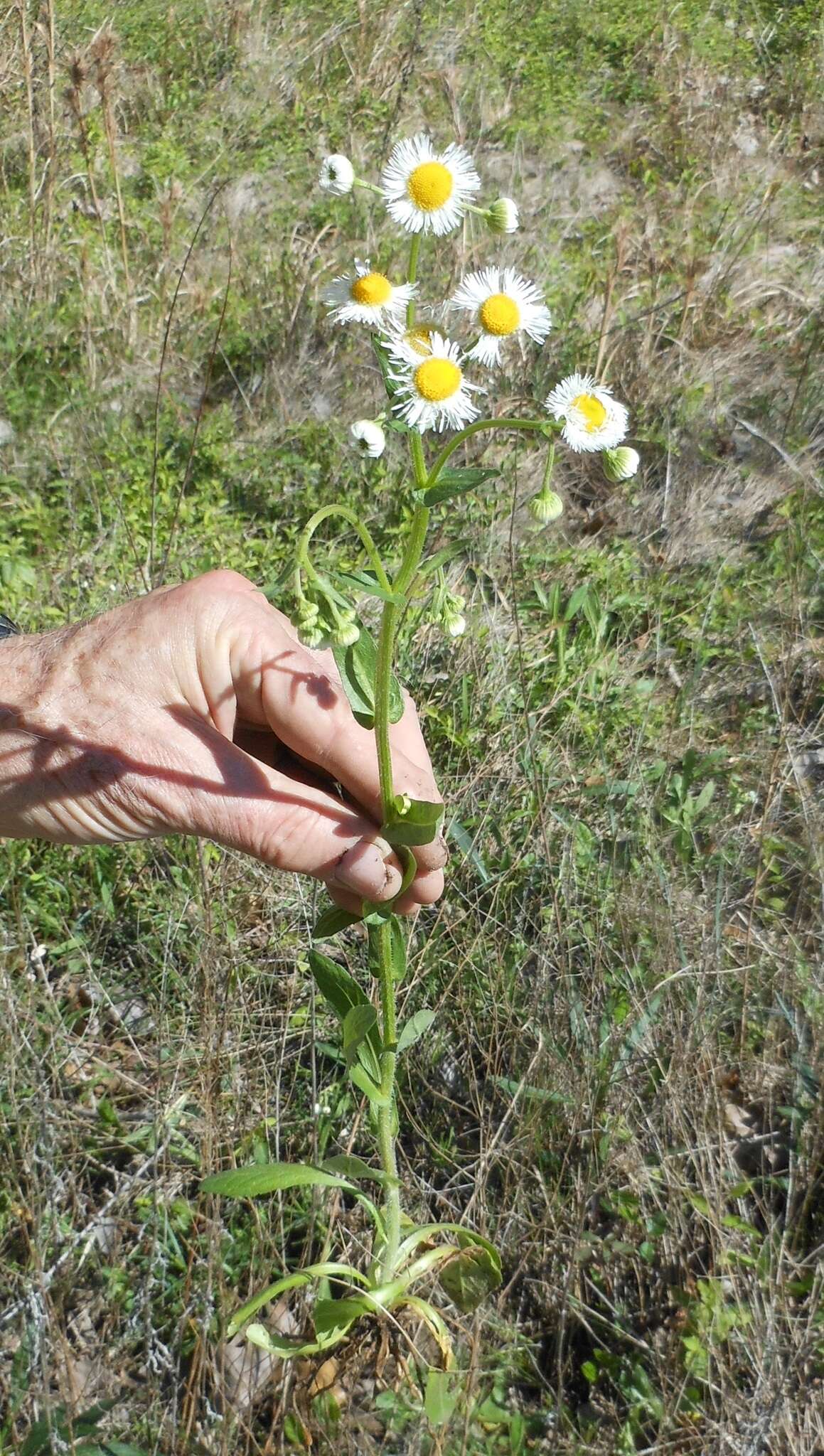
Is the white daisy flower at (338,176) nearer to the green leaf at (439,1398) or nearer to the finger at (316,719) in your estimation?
the finger at (316,719)

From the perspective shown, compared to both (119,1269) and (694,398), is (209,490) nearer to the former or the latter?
(694,398)

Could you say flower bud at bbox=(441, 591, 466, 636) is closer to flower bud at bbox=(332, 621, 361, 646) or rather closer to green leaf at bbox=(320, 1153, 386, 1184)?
flower bud at bbox=(332, 621, 361, 646)

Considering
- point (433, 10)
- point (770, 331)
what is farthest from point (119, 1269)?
point (433, 10)

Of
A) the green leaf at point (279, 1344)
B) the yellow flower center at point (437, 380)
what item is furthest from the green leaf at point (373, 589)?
the green leaf at point (279, 1344)

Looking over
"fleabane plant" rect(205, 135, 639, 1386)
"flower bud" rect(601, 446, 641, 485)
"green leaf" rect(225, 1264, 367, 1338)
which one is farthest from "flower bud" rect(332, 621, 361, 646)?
"green leaf" rect(225, 1264, 367, 1338)

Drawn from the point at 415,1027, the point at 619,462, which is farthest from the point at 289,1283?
the point at 619,462
